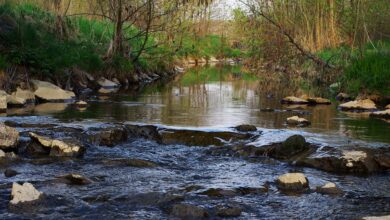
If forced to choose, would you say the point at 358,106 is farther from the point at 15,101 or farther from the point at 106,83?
the point at 106,83

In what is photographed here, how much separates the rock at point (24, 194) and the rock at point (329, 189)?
2117 mm

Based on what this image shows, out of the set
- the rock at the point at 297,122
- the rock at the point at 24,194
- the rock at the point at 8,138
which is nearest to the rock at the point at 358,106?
the rock at the point at 297,122

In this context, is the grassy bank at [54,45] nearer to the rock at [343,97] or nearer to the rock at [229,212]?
the rock at [343,97]

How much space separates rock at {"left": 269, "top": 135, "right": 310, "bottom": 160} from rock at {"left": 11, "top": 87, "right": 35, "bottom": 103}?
5418mm

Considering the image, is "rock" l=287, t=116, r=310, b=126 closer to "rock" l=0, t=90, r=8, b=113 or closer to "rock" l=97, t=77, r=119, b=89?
"rock" l=0, t=90, r=8, b=113

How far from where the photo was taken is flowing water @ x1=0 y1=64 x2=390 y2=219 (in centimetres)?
381

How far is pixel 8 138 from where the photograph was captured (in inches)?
222

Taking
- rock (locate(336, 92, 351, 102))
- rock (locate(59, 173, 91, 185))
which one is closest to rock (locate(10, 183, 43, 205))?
rock (locate(59, 173, 91, 185))

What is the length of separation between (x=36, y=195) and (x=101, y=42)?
37.5 ft

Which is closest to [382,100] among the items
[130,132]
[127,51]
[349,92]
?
[349,92]

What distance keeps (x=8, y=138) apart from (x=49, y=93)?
458cm

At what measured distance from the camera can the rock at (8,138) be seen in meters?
5.59

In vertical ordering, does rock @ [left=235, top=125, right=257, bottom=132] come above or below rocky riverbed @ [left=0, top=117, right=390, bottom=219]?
above

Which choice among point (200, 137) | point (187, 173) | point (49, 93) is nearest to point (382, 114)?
point (200, 137)
